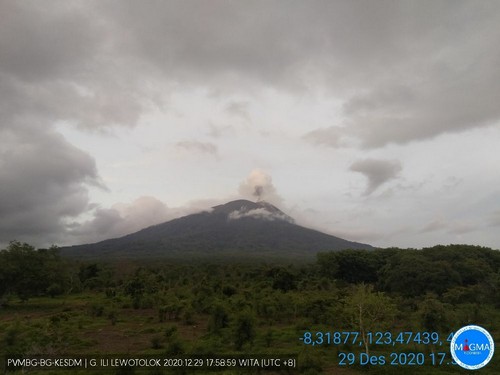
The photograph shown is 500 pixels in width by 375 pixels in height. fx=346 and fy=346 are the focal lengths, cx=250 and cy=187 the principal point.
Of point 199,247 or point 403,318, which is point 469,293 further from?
point 199,247

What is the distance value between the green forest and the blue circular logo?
4.11 ft

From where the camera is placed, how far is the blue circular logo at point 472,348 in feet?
59.1

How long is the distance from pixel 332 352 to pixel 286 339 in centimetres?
438

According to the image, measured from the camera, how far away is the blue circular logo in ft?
59.1

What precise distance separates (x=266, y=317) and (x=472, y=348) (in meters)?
21.8

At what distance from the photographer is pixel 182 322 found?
3469 centimetres

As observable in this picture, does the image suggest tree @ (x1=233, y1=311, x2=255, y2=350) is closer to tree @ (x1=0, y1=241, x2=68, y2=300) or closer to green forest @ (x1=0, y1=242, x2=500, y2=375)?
green forest @ (x1=0, y1=242, x2=500, y2=375)

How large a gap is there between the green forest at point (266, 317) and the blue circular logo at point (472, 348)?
4.11 ft
